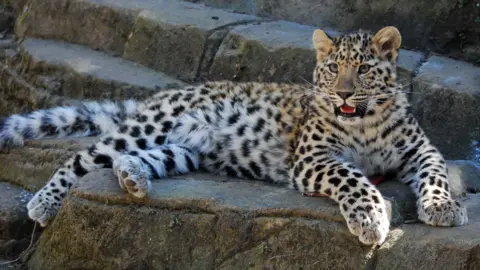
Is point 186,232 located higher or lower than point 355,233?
lower

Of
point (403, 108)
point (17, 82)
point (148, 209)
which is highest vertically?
point (403, 108)

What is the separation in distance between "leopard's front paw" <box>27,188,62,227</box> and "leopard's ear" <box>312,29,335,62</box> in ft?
7.42

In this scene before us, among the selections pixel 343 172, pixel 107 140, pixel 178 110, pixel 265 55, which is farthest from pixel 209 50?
pixel 343 172

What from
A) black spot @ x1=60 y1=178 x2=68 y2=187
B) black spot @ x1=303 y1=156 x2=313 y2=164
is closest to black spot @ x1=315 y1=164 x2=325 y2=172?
black spot @ x1=303 y1=156 x2=313 y2=164

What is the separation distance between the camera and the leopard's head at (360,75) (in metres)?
5.87

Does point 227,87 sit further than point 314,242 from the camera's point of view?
Yes

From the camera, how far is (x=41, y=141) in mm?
7438

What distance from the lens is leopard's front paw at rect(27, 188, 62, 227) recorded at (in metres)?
6.20

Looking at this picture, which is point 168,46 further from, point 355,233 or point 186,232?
point 355,233

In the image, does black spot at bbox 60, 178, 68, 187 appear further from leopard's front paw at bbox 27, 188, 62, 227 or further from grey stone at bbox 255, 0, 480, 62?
grey stone at bbox 255, 0, 480, 62

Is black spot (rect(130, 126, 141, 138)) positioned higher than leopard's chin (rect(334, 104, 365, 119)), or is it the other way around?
leopard's chin (rect(334, 104, 365, 119))

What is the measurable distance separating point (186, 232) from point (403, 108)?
73.7 inches

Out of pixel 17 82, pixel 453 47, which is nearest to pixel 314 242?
pixel 453 47

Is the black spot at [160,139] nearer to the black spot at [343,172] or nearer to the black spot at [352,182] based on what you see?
the black spot at [343,172]
